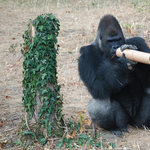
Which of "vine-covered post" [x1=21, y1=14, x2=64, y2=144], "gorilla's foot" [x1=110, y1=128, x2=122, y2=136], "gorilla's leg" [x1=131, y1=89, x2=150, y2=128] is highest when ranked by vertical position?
"vine-covered post" [x1=21, y1=14, x2=64, y2=144]

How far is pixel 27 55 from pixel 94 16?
7.85m

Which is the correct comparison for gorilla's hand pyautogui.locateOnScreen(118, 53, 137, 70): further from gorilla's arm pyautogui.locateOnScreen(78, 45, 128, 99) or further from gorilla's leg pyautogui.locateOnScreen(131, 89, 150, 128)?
gorilla's leg pyautogui.locateOnScreen(131, 89, 150, 128)

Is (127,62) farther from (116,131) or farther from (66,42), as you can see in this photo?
(66,42)

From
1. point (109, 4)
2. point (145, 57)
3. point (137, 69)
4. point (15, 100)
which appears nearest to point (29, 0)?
point (109, 4)

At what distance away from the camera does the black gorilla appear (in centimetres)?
405

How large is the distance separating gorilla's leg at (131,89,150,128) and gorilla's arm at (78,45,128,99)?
60 centimetres

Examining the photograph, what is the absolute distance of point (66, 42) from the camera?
880 cm

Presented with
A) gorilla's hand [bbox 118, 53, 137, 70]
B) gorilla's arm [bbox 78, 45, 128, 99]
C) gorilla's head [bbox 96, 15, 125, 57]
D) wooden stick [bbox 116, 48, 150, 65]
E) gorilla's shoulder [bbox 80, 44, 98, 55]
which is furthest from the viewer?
gorilla's shoulder [bbox 80, 44, 98, 55]

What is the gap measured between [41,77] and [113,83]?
1.10 m

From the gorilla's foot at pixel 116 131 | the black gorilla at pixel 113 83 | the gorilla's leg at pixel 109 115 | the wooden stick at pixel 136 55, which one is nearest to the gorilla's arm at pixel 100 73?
the black gorilla at pixel 113 83

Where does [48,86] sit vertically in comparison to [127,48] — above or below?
below

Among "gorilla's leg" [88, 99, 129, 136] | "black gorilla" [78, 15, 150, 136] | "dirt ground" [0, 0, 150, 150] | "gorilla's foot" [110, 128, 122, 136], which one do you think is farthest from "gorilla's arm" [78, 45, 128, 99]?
"dirt ground" [0, 0, 150, 150]

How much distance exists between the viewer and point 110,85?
4.00m

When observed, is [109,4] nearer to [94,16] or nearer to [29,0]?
[94,16]
